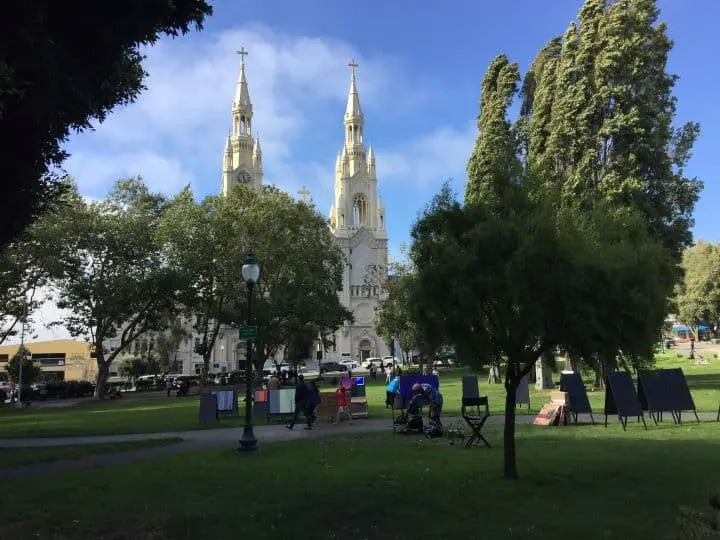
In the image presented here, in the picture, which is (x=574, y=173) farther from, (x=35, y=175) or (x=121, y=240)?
(x=121, y=240)

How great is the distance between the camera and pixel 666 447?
1209 centimetres

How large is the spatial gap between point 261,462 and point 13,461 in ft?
18.3

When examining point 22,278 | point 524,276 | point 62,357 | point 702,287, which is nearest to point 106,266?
point 22,278

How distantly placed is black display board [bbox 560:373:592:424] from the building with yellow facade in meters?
72.9

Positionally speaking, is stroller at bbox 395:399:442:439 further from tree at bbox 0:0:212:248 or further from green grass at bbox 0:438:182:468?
tree at bbox 0:0:212:248

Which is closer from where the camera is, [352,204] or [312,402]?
[312,402]

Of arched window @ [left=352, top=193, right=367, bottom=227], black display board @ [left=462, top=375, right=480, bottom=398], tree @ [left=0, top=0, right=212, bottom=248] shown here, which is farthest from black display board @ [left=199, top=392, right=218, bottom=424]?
arched window @ [left=352, top=193, right=367, bottom=227]

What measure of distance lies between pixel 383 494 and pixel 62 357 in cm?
8757

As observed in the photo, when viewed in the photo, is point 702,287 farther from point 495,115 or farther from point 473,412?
point 473,412

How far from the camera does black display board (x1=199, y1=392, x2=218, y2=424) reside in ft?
66.2

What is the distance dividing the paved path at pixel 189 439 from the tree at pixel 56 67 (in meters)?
4.80

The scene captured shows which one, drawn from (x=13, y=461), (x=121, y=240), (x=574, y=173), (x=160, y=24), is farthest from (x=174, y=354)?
(x=160, y=24)

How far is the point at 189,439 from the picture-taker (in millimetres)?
16031

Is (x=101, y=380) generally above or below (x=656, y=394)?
below
